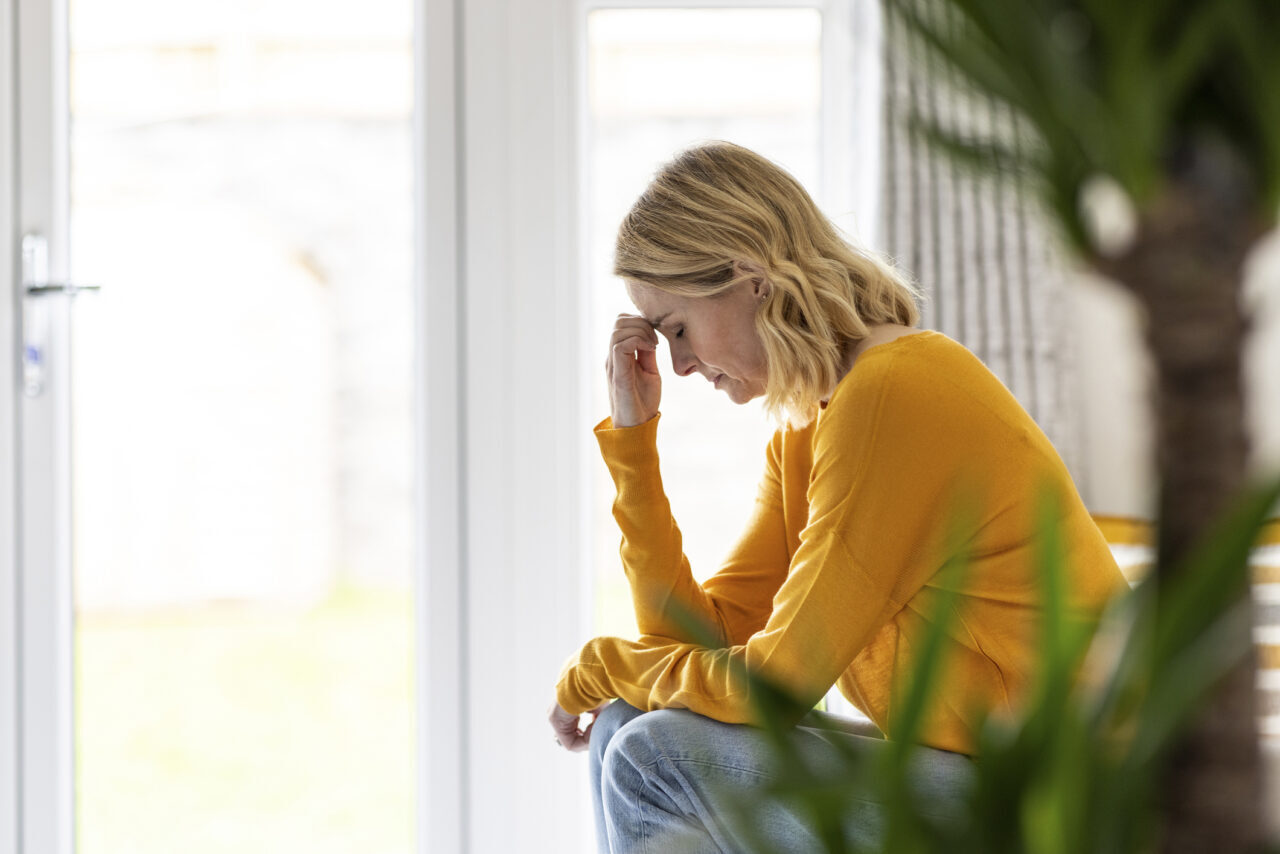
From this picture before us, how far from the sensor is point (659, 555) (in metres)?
1.59

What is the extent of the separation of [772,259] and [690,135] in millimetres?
985

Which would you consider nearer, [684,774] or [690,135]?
[684,774]

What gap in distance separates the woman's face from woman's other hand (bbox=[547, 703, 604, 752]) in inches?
19.4

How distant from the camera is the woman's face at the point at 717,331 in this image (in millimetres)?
1424

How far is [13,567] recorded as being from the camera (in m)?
2.13

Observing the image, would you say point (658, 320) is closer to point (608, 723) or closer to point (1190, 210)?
point (608, 723)

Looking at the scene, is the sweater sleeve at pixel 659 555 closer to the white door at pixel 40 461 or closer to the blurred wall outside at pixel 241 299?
the blurred wall outside at pixel 241 299

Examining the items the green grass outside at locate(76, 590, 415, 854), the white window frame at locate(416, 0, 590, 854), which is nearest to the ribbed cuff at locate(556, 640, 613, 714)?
the white window frame at locate(416, 0, 590, 854)

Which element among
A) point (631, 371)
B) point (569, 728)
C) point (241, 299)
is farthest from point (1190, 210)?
point (241, 299)

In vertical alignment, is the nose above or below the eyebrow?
below

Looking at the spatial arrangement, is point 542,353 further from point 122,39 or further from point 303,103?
point 122,39

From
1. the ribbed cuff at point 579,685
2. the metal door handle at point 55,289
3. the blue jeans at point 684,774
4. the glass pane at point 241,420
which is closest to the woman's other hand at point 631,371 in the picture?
the ribbed cuff at point 579,685

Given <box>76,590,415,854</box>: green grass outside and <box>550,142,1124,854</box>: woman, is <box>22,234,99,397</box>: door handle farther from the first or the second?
<box>550,142,1124,854</box>: woman

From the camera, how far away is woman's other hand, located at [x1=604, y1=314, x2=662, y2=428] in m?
1.59
